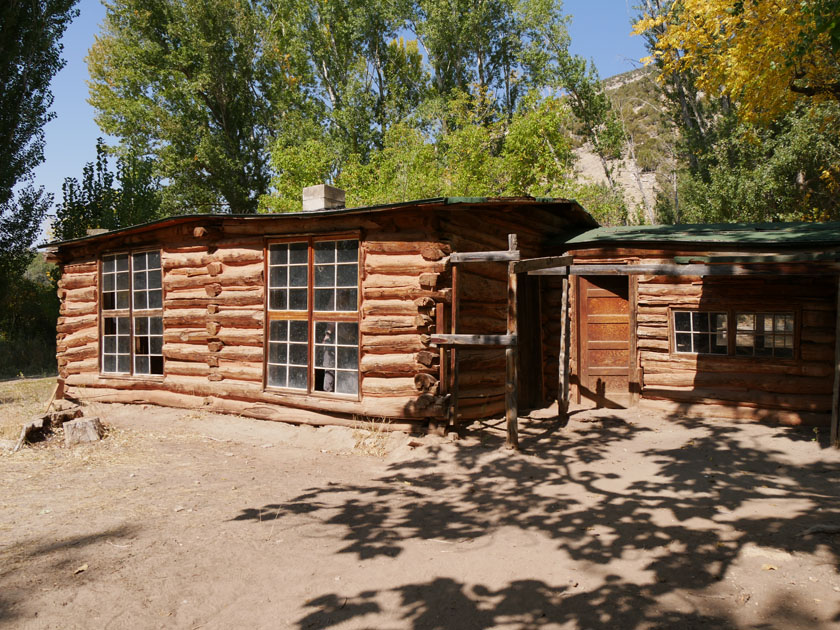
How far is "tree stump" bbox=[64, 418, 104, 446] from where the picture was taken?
8164 mm

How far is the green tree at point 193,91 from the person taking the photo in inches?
1011

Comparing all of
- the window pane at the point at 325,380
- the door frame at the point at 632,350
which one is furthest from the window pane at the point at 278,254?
the door frame at the point at 632,350

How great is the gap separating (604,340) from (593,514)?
5824mm

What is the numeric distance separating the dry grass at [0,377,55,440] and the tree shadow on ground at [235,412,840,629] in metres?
6.31

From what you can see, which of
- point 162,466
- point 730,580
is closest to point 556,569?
point 730,580

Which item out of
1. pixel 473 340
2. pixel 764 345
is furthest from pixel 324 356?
pixel 764 345

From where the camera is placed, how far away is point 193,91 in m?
25.4

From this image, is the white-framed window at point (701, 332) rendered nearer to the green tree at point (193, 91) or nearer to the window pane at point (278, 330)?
the window pane at point (278, 330)

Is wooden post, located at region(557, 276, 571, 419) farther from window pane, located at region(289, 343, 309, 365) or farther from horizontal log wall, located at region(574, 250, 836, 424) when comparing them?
window pane, located at region(289, 343, 309, 365)

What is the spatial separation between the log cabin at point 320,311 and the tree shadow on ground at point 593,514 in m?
1.49

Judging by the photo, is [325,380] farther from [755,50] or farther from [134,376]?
[755,50]

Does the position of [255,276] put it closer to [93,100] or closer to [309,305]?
[309,305]

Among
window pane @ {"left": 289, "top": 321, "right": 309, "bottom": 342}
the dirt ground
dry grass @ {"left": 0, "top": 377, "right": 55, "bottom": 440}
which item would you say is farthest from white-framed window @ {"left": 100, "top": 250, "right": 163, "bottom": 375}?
window pane @ {"left": 289, "top": 321, "right": 309, "bottom": 342}

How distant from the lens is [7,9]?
64.8 ft
